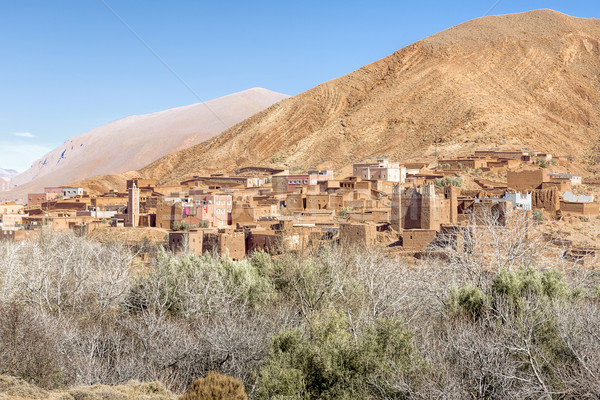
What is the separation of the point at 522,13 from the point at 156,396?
9630 cm

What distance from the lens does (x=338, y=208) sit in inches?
1273

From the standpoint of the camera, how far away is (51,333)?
9531mm

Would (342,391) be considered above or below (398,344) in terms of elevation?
below

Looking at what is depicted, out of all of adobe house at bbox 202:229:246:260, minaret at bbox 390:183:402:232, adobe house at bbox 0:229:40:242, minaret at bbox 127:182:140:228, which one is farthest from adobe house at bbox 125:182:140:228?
minaret at bbox 390:183:402:232

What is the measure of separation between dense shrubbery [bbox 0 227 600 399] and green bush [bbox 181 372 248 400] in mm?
42

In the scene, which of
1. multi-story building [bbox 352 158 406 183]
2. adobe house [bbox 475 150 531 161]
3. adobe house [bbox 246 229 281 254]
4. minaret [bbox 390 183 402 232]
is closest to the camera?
adobe house [bbox 246 229 281 254]

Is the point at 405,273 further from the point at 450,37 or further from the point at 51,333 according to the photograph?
the point at 450,37

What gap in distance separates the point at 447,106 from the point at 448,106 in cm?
12

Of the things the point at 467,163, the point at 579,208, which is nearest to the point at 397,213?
the point at 579,208

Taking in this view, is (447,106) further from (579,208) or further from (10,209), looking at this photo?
(10,209)

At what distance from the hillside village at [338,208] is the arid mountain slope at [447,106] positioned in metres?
12.0

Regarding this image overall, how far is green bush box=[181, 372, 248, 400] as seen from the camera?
23.0 feet

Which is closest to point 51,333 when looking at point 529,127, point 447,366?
point 447,366

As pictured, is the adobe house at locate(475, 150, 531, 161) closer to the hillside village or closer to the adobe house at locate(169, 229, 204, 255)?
the hillside village
